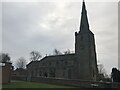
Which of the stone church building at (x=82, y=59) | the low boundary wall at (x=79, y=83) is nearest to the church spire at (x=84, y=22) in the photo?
the stone church building at (x=82, y=59)

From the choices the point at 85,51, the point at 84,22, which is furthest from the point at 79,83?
the point at 84,22

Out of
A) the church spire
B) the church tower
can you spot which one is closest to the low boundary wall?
A: the church tower

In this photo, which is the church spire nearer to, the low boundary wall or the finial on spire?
the finial on spire

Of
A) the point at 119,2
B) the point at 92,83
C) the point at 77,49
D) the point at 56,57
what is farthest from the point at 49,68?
the point at 119,2

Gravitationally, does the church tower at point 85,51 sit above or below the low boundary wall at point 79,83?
above

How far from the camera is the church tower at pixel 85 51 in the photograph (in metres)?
61.4

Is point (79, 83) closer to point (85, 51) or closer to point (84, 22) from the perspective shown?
point (85, 51)

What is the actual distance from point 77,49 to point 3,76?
34.8m

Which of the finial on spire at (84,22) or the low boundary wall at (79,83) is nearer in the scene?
the low boundary wall at (79,83)

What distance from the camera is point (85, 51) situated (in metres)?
62.6

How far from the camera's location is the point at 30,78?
4516 cm

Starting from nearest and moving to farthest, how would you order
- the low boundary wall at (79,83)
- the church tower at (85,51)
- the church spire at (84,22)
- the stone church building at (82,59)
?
the low boundary wall at (79,83) < the church tower at (85,51) < the stone church building at (82,59) < the church spire at (84,22)

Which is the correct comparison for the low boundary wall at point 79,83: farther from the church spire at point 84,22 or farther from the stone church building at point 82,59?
the church spire at point 84,22

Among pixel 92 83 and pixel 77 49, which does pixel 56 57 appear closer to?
pixel 77 49
